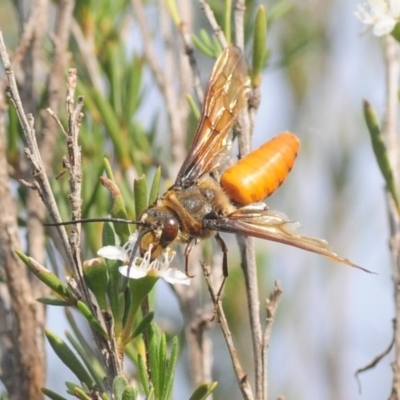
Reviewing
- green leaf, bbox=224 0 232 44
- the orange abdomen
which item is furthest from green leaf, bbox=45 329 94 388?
green leaf, bbox=224 0 232 44

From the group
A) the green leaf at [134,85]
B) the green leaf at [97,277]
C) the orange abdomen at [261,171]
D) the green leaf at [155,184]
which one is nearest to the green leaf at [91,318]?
the green leaf at [97,277]

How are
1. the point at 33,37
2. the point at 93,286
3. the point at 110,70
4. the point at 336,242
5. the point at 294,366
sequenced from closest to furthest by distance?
the point at 93,286
the point at 33,37
the point at 110,70
the point at 294,366
the point at 336,242

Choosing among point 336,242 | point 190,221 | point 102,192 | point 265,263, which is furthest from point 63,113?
point 336,242

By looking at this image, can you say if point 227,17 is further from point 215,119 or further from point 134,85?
point 134,85

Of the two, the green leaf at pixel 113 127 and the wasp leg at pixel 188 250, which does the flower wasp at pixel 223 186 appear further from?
the green leaf at pixel 113 127

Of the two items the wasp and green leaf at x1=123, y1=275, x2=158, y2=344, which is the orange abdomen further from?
green leaf at x1=123, y1=275, x2=158, y2=344

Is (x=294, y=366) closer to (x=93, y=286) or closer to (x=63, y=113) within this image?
(x=63, y=113)

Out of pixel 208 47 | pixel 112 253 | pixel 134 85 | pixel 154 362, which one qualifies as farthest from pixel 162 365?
pixel 134 85

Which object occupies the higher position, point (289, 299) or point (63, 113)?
point (63, 113)
